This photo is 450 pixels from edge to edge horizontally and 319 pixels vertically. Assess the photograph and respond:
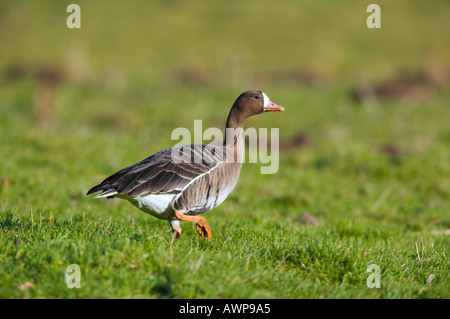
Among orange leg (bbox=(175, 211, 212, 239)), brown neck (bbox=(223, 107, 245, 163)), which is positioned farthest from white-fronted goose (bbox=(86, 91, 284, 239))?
brown neck (bbox=(223, 107, 245, 163))

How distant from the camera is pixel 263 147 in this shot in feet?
51.3

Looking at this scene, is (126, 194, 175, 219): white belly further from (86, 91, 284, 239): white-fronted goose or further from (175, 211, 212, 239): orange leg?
(175, 211, 212, 239): orange leg

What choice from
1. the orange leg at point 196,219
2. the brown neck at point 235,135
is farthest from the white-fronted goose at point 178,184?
the brown neck at point 235,135

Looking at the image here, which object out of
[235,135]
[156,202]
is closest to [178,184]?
[156,202]

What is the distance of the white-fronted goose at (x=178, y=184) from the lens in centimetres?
594

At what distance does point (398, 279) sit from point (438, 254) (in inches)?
46.8

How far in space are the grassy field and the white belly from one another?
1.05ft

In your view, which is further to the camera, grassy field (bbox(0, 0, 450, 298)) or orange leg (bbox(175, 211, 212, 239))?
orange leg (bbox(175, 211, 212, 239))

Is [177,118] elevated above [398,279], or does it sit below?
above

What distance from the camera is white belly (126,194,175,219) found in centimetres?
597

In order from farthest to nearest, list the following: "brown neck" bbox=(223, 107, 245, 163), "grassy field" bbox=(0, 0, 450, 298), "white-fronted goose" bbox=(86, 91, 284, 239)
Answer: "brown neck" bbox=(223, 107, 245, 163) < "white-fronted goose" bbox=(86, 91, 284, 239) < "grassy field" bbox=(0, 0, 450, 298)
